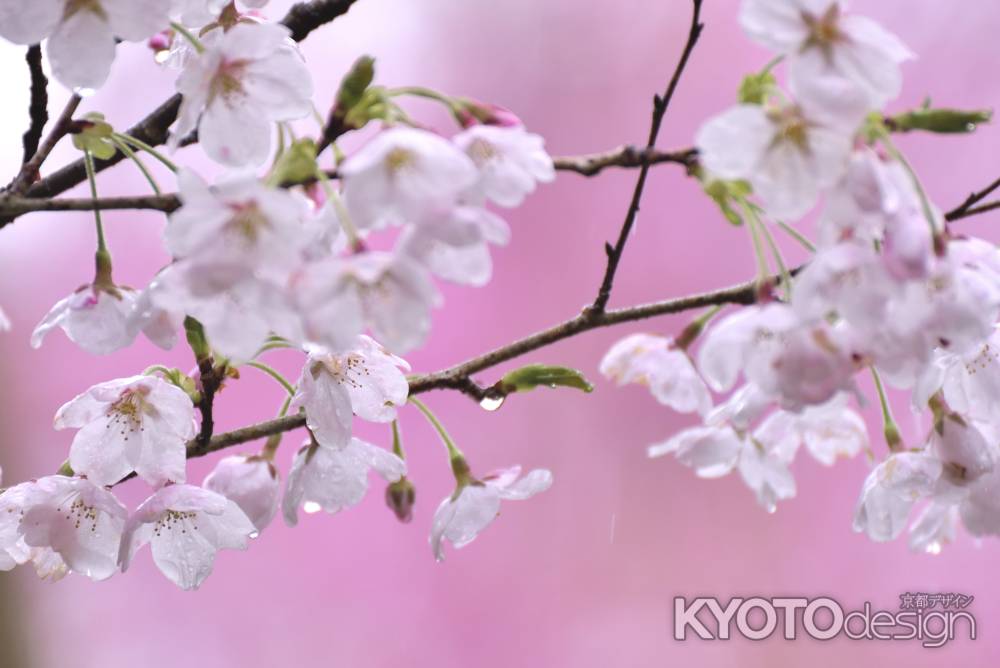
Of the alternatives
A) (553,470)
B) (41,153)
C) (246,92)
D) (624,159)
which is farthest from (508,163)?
(553,470)

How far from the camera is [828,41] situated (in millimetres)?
387

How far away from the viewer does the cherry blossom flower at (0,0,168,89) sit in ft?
1.51

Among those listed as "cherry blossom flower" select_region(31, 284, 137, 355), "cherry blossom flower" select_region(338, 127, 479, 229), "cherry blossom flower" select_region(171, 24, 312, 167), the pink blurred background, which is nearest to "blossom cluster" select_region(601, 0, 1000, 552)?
"cherry blossom flower" select_region(338, 127, 479, 229)

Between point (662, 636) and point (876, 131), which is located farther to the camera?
point (662, 636)

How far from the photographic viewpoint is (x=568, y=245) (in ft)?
6.81

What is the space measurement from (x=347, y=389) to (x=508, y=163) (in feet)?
0.74

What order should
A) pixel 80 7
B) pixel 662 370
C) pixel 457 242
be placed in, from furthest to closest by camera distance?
1. pixel 662 370
2. pixel 80 7
3. pixel 457 242

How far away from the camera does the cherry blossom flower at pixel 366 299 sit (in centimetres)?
35

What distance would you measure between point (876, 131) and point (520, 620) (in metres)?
1.68

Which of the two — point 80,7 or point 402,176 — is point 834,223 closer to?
point 402,176

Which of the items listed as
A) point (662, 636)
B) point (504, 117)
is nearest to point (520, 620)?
point (662, 636)

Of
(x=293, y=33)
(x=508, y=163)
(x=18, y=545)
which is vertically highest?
(x=293, y=33)

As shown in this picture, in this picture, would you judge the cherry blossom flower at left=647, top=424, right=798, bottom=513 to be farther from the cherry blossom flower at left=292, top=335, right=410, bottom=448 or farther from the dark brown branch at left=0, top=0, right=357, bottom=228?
the dark brown branch at left=0, top=0, right=357, bottom=228

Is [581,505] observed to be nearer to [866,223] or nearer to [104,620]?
[104,620]
